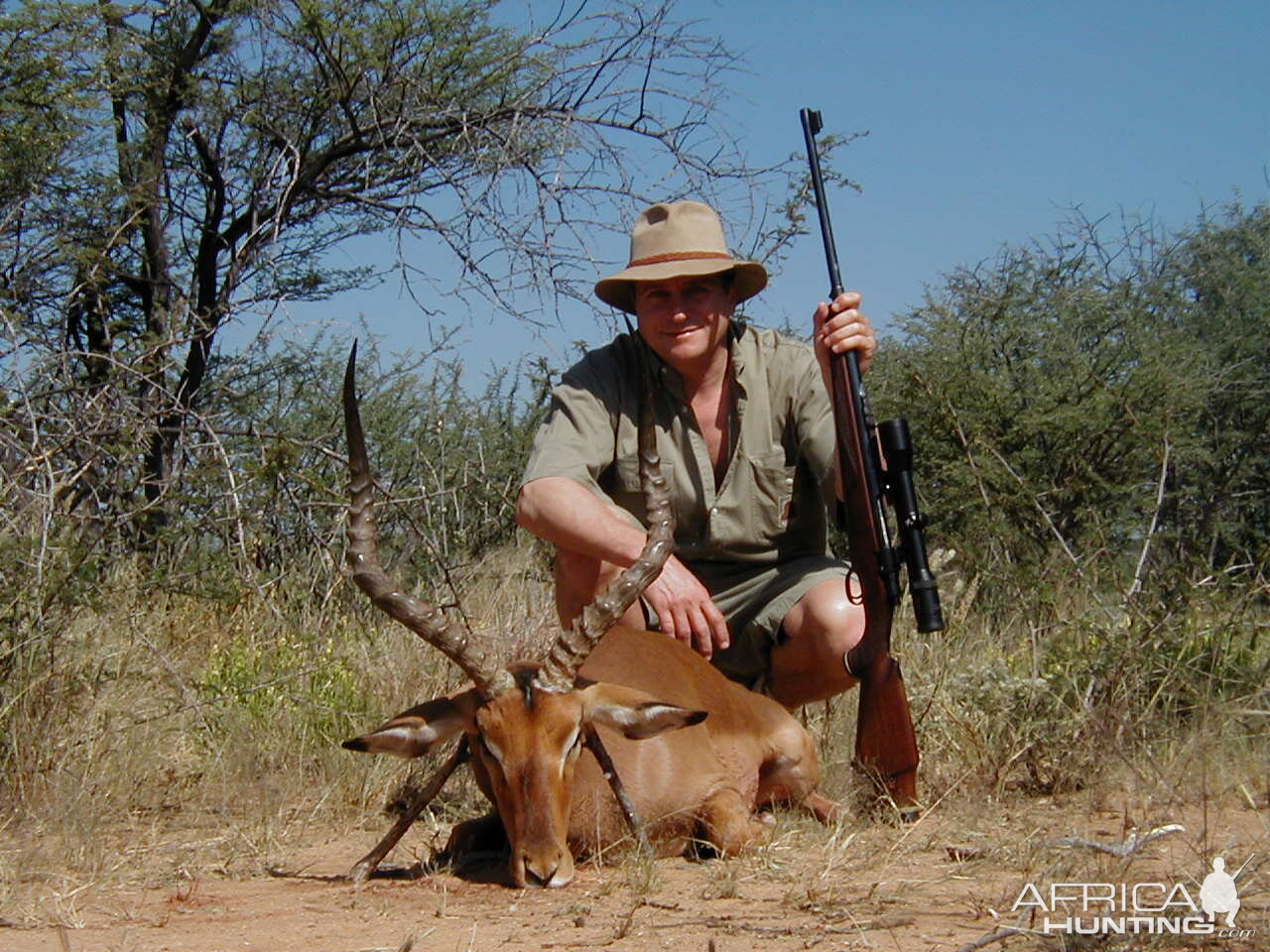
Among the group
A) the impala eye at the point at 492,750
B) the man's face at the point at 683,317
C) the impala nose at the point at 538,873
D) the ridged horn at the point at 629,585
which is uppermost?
the man's face at the point at 683,317

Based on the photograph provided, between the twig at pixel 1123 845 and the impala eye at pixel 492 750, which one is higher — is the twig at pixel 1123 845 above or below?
below

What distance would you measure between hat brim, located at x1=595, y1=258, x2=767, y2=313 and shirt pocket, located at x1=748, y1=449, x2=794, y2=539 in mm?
701

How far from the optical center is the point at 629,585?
187 inches

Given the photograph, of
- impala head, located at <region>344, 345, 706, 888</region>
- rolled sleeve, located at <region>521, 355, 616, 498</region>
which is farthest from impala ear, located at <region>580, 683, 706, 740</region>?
rolled sleeve, located at <region>521, 355, 616, 498</region>

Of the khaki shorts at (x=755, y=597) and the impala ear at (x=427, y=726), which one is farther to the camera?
the khaki shorts at (x=755, y=597)

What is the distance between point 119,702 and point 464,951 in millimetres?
2702

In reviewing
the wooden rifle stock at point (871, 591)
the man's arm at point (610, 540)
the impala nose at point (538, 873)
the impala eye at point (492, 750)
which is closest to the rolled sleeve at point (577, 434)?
the man's arm at point (610, 540)

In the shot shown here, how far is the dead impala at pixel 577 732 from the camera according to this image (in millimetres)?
4391

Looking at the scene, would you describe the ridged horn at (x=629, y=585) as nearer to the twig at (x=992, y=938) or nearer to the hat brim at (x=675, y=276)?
the hat brim at (x=675, y=276)

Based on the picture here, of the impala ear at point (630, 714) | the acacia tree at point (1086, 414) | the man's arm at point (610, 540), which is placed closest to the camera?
the impala ear at point (630, 714)

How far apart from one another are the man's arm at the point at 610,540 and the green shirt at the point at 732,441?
0.34 meters

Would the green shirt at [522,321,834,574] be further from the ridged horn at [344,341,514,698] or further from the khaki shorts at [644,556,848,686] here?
the ridged horn at [344,341,514,698]

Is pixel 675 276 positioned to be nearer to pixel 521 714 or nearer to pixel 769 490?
pixel 769 490

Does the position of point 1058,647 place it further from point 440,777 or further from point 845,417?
point 440,777
